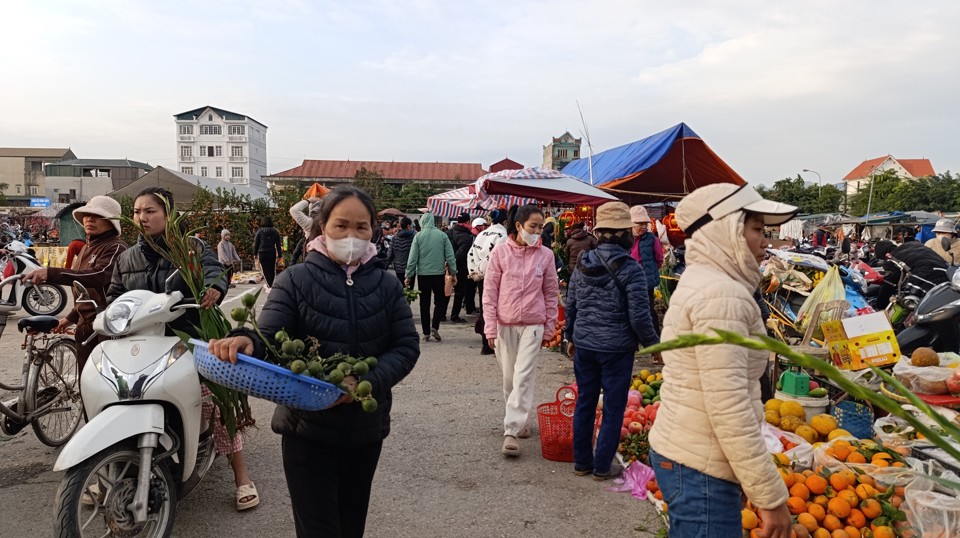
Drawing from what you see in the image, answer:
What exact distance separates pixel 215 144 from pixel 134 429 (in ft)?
329

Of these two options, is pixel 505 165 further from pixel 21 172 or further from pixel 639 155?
pixel 21 172

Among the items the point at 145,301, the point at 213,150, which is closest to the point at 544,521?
the point at 145,301

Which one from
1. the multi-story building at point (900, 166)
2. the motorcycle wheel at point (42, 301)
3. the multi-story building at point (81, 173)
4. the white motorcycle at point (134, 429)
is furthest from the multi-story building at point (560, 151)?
the white motorcycle at point (134, 429)

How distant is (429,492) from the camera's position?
168 inches

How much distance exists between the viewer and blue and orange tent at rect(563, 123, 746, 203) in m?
10.5

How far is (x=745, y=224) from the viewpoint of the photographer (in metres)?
2.22

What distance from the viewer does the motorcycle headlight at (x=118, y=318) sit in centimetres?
326

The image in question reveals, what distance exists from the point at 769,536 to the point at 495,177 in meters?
7.51

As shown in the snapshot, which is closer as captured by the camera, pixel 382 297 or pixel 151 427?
pixel 382 297

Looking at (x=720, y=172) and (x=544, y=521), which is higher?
(x=720, y=172)

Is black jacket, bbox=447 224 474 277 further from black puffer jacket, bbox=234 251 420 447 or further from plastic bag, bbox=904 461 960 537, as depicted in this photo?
black puffer jacket, bbox=234 251 420 447

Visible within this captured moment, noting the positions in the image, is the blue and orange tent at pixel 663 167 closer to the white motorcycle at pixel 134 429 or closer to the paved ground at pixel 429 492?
the paved ground at pixel 429 492

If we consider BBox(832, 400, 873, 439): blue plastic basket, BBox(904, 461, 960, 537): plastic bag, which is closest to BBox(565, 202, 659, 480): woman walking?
BBox(904, 461, 960, 537): plastic bag

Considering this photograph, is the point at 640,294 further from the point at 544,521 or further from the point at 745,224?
the point at 745,224
